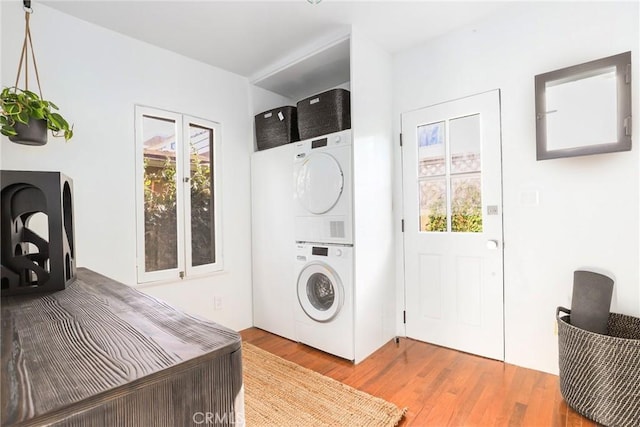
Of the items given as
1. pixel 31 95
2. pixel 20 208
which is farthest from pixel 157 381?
pixel 31 95

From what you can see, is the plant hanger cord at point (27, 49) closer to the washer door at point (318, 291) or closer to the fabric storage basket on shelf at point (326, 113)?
the fabric storage basket on shelf at point (326, 113)

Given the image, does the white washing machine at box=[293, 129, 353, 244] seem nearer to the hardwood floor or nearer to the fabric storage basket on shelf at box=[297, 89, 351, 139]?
the fabric storage basket on shelf at box=[297, 89, 351, 139]

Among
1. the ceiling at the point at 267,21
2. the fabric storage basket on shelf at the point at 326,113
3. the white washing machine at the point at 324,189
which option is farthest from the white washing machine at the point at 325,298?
the ceiling at the point at 267,21

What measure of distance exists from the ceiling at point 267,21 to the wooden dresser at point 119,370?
2145 millimetres

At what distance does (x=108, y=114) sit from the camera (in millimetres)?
2232

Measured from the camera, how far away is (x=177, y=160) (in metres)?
2.61

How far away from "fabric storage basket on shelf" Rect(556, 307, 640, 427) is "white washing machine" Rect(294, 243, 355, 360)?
1270mm

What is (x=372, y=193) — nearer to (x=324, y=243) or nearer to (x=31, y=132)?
(x=324, y=243)

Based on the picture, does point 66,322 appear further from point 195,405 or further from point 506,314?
point 506,314

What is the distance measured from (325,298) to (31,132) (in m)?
2.14

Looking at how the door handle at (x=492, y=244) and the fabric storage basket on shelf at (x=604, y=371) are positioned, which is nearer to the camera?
the fabric storage basket on shelf at (x=604, y=371)

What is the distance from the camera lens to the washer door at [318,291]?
2387mm

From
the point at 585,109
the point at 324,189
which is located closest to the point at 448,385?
the point at 324,189

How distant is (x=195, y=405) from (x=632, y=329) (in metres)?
2.31
